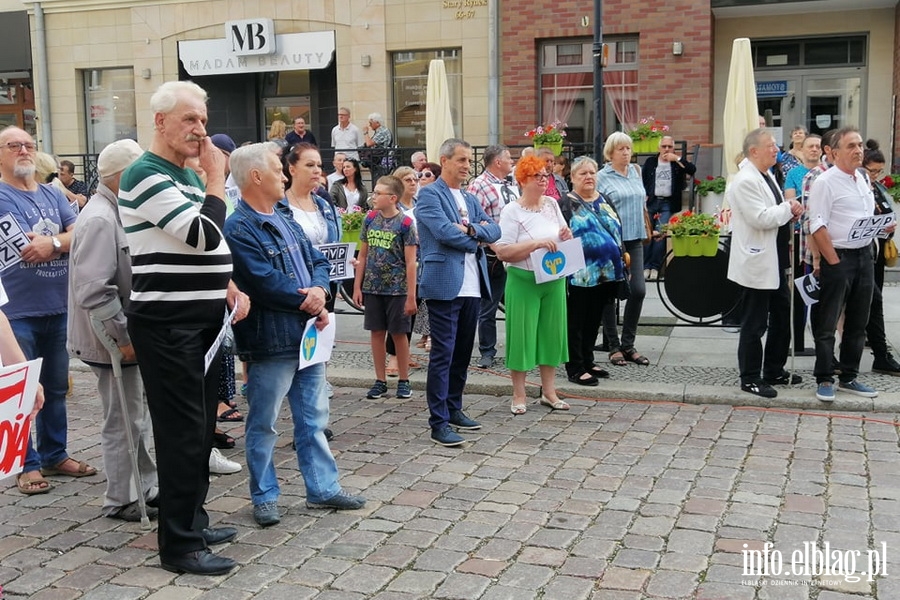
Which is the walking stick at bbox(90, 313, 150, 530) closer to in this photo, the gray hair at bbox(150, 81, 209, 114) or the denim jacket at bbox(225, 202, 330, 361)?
the denim jacket at bbox(225, 202, 330, 361)

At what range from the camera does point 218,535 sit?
4.69m

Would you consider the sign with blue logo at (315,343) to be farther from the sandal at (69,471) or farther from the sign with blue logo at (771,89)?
the sign with blue logo at (771,89)

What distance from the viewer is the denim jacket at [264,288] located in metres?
4.73

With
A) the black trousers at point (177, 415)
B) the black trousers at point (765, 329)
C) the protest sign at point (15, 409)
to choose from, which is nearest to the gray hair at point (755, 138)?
the black trousers at point (765, 329)

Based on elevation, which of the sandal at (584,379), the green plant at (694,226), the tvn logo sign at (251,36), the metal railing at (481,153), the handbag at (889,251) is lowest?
the sandal at (584,379)

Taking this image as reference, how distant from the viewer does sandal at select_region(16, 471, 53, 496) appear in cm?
556

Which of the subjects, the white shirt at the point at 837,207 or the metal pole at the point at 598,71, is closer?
the white shirt at the point at 837,207

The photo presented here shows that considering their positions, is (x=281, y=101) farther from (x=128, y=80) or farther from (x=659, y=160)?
(x=659, y=160)

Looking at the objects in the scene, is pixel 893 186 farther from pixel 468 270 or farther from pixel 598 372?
pixel 468 270

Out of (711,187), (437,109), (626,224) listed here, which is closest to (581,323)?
(626,224)

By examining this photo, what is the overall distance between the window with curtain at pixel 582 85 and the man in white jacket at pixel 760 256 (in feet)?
34.2

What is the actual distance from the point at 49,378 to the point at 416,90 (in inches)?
550

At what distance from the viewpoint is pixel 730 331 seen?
10109mm

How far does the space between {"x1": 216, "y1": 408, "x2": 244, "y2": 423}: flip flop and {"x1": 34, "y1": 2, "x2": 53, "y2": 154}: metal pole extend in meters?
16.3
